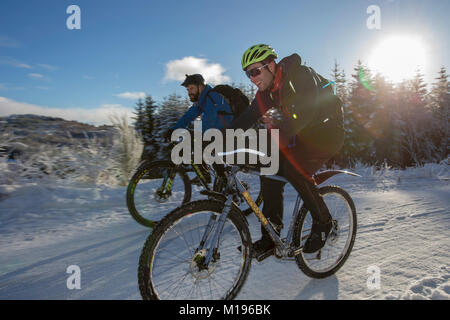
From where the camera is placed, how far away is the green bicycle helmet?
257 centimetres

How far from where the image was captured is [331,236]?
2.71 m

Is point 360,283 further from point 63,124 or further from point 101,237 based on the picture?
point 63,124

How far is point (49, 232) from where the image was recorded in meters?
3.70

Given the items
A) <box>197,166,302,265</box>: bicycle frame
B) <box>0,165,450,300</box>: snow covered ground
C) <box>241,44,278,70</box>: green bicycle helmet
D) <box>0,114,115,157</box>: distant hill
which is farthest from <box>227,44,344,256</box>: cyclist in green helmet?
<box>0,114,115,157</box>: distant hill

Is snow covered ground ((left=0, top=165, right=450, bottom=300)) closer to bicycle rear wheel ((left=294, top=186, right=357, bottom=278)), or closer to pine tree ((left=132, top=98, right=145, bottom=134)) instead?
bicycle rear wheel ((left=294, top=186, right=357, bottom=278))

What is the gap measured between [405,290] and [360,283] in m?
0.34

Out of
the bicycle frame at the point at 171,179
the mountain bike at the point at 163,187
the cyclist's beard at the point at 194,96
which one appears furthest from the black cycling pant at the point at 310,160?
the cyclist's beard at the point at 194,96

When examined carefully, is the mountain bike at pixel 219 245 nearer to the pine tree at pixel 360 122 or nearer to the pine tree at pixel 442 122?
the pine tree at pixel 360 122

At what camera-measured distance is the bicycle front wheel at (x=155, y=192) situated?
402 cm

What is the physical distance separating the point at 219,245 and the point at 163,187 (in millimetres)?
2318

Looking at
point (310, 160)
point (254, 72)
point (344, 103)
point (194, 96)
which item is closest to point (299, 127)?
point (310, 160)

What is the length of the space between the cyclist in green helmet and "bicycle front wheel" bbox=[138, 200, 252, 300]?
35 cm

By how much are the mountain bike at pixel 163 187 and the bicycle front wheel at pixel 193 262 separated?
155 cm
